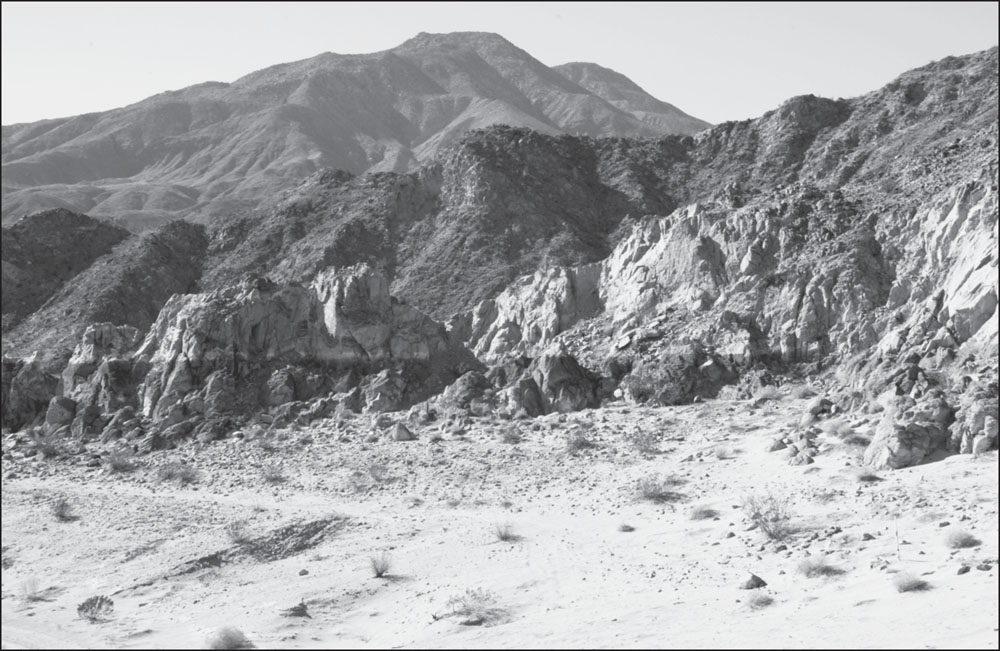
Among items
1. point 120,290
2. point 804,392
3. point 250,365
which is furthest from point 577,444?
point 120,290

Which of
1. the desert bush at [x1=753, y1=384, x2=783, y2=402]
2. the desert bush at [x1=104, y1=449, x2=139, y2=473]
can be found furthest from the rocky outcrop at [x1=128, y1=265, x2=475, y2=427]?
the desert bush at [x1=753, y1=384, x2=783, y2=402]

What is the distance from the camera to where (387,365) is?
36781mm

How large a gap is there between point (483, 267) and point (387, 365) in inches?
738

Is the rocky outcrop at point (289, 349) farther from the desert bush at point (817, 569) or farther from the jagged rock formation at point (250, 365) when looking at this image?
the desert bush at point (817, 569)

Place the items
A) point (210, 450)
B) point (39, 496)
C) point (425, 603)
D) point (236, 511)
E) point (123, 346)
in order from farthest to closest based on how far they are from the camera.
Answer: point (123, 346)
point (210, 450)
point (39, 496)
point (236, 511)
point (425, 603)

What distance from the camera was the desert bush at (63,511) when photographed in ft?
81.0

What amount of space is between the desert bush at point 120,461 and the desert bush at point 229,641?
700 inches

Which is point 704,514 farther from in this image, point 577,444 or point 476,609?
point 577,444

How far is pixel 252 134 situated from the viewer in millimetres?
147875

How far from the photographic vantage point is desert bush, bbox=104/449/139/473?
3002 centimetres

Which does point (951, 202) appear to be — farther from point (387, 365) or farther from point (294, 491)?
point (294, 491)

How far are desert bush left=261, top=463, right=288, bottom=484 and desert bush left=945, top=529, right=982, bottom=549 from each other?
61.6ft

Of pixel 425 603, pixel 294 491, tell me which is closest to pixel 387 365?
pixel 294 491

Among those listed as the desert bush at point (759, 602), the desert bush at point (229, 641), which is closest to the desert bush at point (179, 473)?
the desert bush at point (229, 641)
